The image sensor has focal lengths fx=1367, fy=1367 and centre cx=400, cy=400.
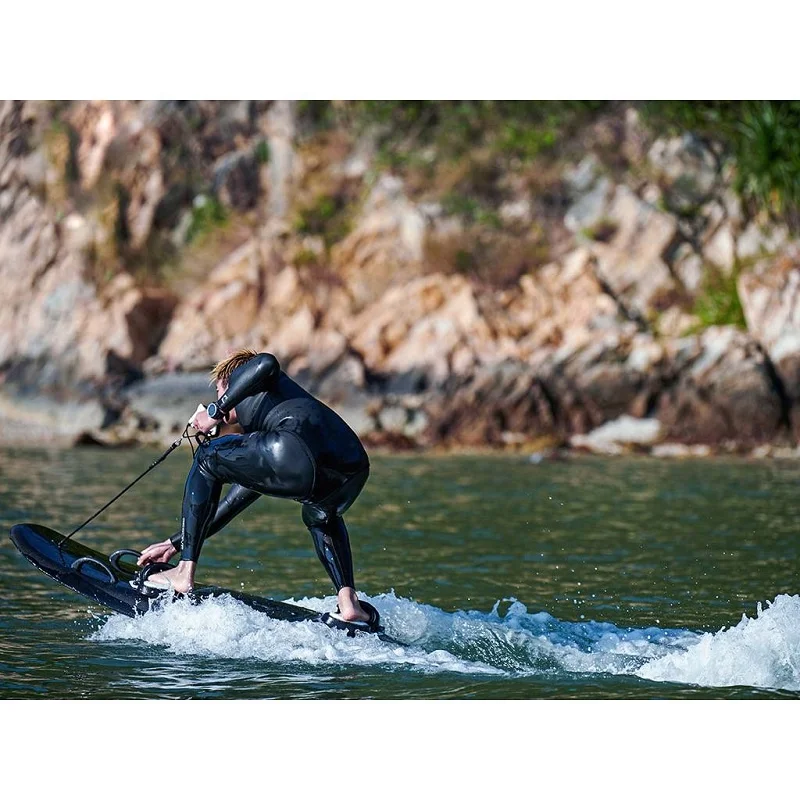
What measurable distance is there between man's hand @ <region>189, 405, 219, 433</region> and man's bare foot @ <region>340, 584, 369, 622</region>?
994 millimetres

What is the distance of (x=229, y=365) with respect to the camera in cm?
627

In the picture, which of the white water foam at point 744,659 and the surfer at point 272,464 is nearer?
the white water foam at point 744,659

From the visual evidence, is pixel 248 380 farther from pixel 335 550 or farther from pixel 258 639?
pixel 258 639

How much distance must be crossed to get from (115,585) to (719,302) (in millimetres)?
15282

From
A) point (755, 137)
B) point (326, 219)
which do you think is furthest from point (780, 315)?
point (326, 219)

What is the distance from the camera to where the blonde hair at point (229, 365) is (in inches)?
245

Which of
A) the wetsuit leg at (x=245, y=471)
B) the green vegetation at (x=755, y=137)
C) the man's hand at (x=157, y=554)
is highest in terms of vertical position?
the green vegetation at (x=755, y=137)

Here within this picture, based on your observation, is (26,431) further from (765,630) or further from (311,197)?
(765,630)

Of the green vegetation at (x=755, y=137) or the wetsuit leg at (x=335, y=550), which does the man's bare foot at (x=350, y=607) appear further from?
the green vegetation at (x=755, y=137)

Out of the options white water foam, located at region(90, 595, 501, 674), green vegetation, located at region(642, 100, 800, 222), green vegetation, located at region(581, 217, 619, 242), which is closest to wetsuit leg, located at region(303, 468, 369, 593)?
white water foam, located at region(90, 595, 501, 674)

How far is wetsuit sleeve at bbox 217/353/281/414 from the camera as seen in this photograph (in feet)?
19.8

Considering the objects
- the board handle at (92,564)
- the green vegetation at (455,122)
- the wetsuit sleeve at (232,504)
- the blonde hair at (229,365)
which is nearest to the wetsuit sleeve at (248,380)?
the blonde hair at (229,365)

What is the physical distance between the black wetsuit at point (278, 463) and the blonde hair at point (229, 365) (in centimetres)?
14
